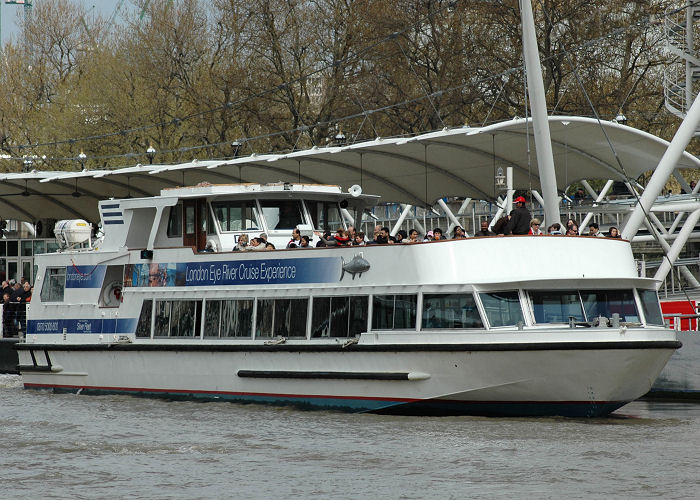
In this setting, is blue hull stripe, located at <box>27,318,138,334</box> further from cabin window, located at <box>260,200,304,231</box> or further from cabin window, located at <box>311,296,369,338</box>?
cabin window, located at <box>311,296,369,338</box>

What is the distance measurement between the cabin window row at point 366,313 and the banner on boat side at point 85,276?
153 cm

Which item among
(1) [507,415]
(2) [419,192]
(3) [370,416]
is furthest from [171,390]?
(2) [419,192]

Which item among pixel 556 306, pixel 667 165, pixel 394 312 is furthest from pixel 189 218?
pixel 667 165

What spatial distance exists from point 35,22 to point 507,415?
2030 inches

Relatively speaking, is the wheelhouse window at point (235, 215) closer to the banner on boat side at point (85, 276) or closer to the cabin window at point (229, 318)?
the cabin window at point (229, 318)

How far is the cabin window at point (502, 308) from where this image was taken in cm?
2058

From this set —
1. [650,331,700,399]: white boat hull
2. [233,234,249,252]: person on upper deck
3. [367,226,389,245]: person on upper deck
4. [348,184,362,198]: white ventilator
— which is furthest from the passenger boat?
[650,331,700,399]: white boat hull

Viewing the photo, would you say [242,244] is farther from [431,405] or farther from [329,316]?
[431,405]

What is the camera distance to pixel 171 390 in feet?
82.0

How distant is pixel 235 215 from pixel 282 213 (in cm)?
95

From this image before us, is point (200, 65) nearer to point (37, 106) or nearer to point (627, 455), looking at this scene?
point (37, 106)

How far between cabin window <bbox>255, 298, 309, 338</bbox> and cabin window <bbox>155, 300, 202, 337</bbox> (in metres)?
1.56

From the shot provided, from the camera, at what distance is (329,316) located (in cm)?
2262

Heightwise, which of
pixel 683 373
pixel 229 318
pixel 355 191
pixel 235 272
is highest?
pixel 355 191
